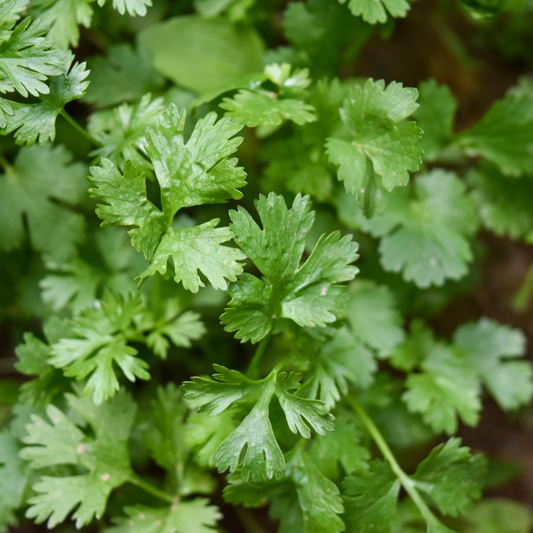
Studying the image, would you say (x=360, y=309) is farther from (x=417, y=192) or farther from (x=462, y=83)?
(x=462, y=83)

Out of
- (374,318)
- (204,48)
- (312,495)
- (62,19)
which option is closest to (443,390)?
(374,318)

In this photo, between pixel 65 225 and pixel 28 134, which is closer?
pixel 28 134

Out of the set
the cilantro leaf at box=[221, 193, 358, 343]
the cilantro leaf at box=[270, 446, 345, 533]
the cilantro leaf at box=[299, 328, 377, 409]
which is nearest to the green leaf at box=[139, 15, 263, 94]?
the cilantro leaf at box=[221, 193, 358, 343]

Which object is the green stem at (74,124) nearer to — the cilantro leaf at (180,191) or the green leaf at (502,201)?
the cilantro leaf at (180,191)

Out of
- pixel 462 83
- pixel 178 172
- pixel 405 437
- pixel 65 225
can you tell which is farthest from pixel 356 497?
pixel 462 83

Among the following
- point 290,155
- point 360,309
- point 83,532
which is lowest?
point 83,532

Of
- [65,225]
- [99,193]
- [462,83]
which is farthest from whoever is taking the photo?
[462,83]

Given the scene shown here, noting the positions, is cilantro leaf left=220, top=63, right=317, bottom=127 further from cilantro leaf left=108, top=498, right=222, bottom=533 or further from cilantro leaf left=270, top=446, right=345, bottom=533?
cilantro leaf left=108, top=498, right=222, bottom=533
